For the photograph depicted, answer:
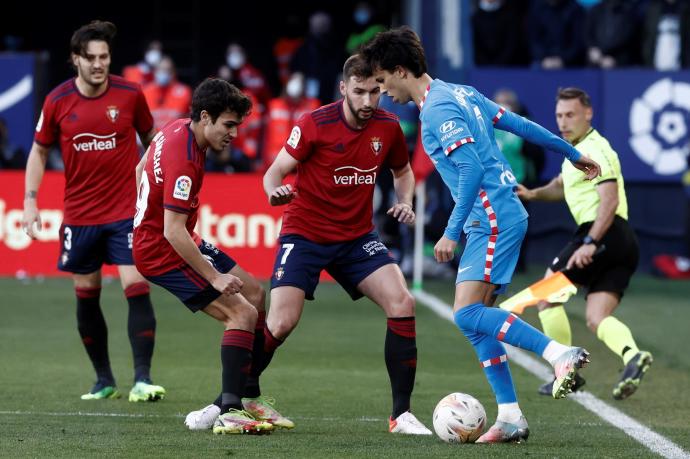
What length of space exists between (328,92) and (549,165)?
4092 millimetres

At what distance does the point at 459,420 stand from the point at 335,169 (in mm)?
1595

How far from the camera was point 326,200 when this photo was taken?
319 inches

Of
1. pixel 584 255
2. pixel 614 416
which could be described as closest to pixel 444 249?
pixel 614 416

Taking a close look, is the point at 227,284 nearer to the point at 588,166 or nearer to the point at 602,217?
the point at 588,166

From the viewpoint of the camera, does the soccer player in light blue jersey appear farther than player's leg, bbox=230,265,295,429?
No

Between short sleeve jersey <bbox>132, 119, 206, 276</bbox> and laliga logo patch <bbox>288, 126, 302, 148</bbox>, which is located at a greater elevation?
laliga logo patch <bbox>288, 126, 302, 148</bbox>

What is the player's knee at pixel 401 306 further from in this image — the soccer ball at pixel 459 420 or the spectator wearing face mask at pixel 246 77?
the spectator wearing face mask at pixel 246 77

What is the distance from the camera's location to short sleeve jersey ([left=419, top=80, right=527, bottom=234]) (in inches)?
283

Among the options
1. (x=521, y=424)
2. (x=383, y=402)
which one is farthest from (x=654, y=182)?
(x=521, y=424)

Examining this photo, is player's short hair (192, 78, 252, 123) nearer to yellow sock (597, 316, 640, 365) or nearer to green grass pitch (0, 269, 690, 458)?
green grass pitch (0, 269, 690, 458)

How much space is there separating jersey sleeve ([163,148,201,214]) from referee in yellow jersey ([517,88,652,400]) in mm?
2556

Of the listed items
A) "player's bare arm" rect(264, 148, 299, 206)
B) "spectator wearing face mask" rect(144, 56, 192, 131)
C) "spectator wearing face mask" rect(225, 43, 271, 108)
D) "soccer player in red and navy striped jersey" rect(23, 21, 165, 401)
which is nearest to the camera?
"player's bare arm" rect(264, 148, 299, 206)

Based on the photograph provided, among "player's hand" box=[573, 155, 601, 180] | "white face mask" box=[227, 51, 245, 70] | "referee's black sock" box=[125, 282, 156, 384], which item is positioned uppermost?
"white face mask" box=[227, 51, 245, 70]

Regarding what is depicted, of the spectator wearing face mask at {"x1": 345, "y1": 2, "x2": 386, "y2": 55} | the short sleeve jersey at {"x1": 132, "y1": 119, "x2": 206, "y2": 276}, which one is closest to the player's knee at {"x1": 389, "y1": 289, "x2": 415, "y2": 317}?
the short sleeve jersey at {"x1": 132, "y1": 119, "x2": 206, "y2": 276}
